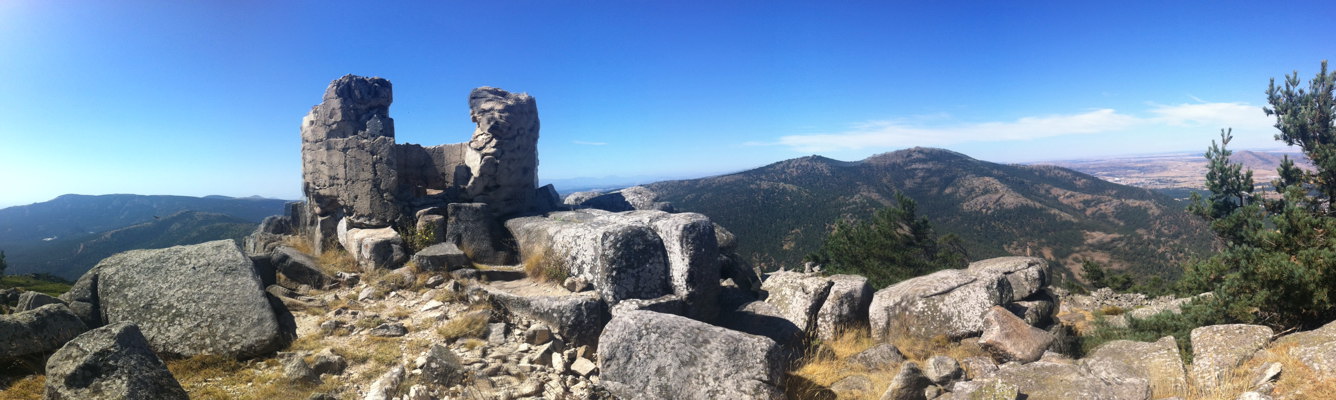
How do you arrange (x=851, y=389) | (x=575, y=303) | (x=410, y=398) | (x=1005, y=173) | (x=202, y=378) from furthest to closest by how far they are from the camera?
1. (x=1005, y=173)
2. (x=575, y=303)
3. (x=851, y=389)
4. (x=202, y=378)
5. (x=410, y=398)

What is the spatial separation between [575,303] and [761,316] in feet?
A: 10.9

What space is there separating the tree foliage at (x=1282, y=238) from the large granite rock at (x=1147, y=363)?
2173mm

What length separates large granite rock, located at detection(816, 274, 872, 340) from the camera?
8.56 m

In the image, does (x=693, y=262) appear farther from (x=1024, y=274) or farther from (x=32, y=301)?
(x=32, y=301)

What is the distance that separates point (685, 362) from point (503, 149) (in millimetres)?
8337

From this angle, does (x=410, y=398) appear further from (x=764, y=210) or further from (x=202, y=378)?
(x=764, y=210)

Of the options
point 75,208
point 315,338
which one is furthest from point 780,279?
point 75,208

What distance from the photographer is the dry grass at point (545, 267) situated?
8.77 meters

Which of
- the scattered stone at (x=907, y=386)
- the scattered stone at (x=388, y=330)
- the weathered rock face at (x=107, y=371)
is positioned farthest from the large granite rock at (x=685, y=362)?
the weathered rock face at (x=107, y=371)

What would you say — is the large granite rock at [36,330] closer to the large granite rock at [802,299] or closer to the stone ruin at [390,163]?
the stone ruin at [390,163]

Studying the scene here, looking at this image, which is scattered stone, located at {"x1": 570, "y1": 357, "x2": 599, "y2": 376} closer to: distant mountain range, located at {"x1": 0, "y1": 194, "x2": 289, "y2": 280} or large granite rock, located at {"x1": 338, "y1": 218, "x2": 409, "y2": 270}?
large granite rock, located at {"x1": 338, "y1": 218, "x2": 409, "y2": 270}

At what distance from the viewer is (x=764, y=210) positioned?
9000 cm

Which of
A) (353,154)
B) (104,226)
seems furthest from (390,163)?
(104,226)

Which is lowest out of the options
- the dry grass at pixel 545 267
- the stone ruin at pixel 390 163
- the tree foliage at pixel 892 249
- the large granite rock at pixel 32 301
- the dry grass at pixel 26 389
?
the tree foliage at pixel 892 249
